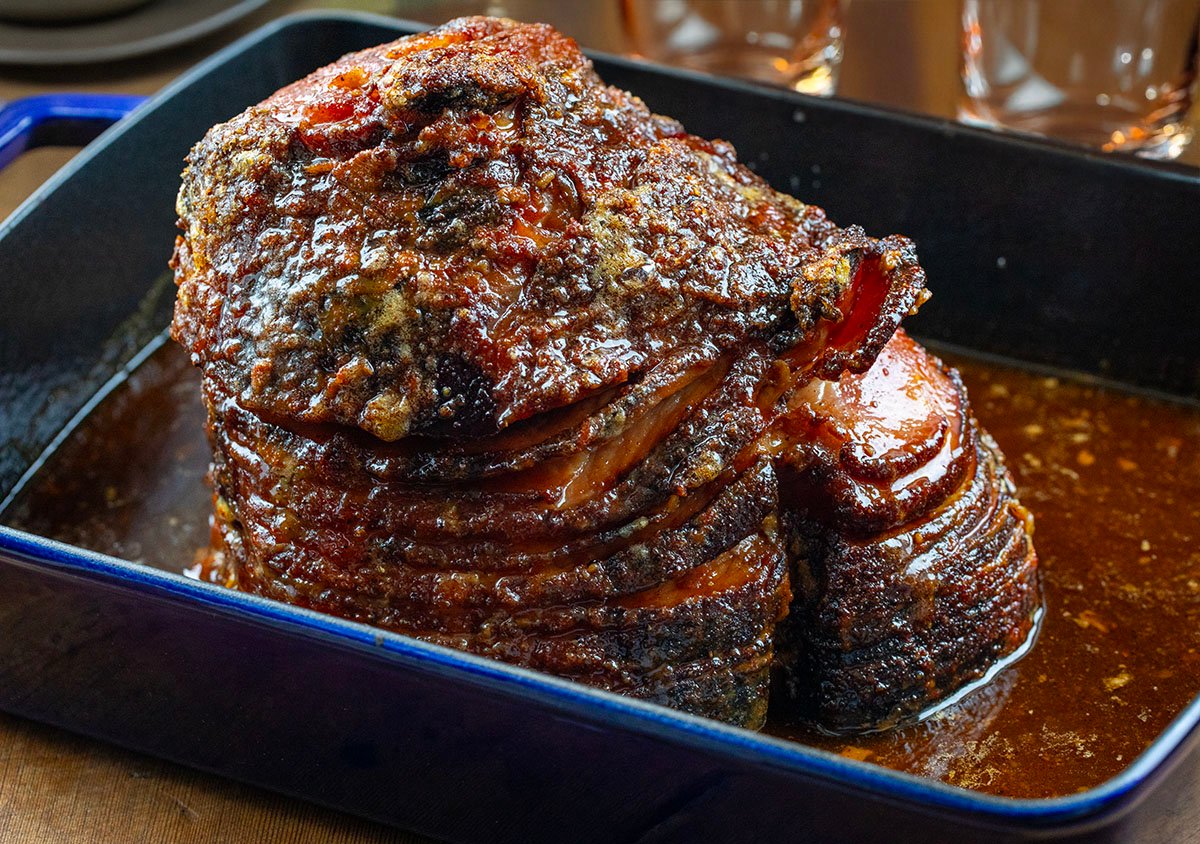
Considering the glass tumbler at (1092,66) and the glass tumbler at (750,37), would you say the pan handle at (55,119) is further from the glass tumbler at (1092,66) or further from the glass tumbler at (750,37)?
the glass tumbler at (1092,66)

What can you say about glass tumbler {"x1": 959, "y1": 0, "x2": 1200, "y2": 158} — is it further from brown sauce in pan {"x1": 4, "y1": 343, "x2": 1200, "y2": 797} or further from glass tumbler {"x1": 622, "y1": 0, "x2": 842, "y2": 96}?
brown sauce in pan {"x1": 4, "y1": 343, "x2": 1200, "y2": 797}

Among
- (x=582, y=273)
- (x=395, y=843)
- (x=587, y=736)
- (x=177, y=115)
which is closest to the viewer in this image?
(x=587, y=736)

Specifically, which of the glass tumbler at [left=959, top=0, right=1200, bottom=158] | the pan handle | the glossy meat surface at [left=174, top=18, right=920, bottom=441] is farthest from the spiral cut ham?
the glass tumbler at [left=959, top=0, right=1200, bottom=158]

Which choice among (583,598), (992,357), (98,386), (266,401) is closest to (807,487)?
(583,598)

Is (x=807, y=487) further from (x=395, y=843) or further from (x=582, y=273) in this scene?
(x=395, y=843)

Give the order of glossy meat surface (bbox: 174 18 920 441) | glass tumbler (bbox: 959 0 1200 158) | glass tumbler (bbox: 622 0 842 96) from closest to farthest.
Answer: glossy meat surface (bbox: 174 18 920 441) < glass tumbler (bbox: 959 0 1200 158) < glass tumbler (bbox: 622 0 842 96)
